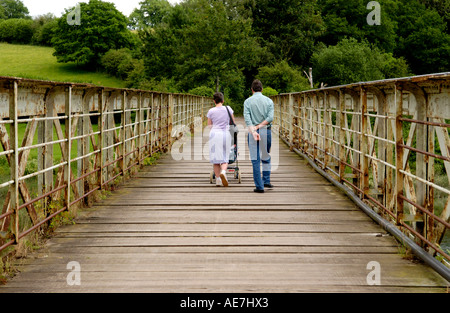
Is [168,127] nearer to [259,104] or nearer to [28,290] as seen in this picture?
[259,104]

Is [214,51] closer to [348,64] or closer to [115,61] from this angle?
[348,64]

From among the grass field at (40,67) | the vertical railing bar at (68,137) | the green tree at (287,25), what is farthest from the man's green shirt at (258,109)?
the grass field at (40,67)

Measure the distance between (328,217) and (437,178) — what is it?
934 inches

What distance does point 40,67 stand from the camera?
6519 centimetres

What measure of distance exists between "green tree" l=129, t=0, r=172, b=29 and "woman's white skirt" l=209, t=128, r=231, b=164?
3059 inches

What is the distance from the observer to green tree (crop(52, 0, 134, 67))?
6328 centimetres

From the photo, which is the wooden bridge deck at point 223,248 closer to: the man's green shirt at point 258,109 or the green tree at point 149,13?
the man's green shirt at point 258,109

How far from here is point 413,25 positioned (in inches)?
2552

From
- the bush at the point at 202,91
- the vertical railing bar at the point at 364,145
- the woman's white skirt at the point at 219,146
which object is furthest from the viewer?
the bush at the point at 202,91

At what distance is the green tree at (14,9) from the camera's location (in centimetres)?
9231

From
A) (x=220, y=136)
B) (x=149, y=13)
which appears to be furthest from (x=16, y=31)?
(x=220, y=136)

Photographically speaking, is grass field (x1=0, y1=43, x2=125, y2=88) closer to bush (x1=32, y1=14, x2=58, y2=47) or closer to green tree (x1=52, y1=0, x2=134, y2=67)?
green tree (x1=52, y1=0, x2=134, y2=67)

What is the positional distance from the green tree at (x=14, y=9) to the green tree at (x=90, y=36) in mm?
31452
